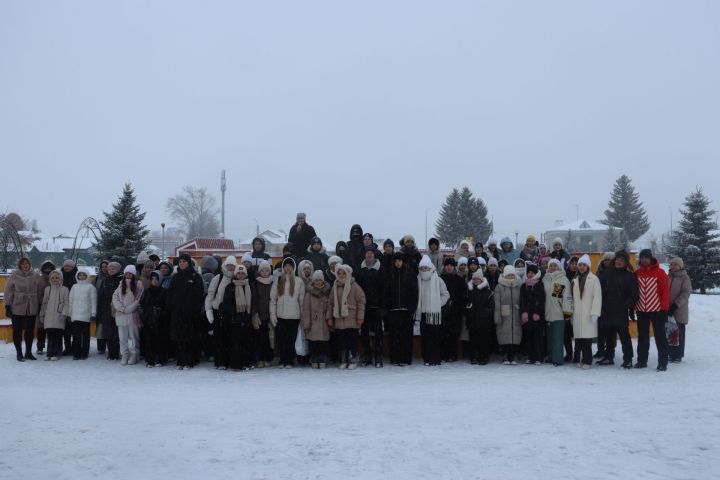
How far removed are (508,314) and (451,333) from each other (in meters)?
1.10

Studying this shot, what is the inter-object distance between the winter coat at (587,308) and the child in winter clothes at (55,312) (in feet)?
30.8

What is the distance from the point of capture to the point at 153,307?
1074cm

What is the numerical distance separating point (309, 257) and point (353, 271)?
3.34 ft

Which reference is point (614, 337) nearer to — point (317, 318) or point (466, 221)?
point (317, 318)

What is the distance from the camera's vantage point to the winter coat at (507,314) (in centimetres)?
1068

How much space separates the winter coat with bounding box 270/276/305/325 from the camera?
10453 millimetres

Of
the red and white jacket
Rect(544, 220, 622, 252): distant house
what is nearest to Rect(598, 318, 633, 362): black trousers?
the red and white jacket

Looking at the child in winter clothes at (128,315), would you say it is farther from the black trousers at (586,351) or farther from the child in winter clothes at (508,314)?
the black trousers at (586,351)

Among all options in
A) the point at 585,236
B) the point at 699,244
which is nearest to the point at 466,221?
the point at 585,236

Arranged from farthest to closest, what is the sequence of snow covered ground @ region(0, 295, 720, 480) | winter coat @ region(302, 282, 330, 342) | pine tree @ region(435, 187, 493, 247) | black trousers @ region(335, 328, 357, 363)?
pine tree @ region(435, 187, 493, 247)
black trousers @ region(335, 328, 357, 363)
winter coat @ region(302, 282, 330, 342)
snow covered ground @ region(0, 295, 720, 480)

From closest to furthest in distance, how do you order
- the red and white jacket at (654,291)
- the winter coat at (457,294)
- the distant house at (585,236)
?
the red and white jacket at (654,291), the winter coat at (457,294), the distant house at (585,236)

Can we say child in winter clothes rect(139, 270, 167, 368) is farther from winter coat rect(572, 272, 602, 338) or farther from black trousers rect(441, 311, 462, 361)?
winter coat rect(572, 272, 602, 338)

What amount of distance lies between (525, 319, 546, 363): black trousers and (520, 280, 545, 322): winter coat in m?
0.11

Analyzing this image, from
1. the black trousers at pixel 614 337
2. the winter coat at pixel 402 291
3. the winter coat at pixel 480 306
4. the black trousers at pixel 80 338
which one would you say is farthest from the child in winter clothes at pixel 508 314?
the black trousers at pixel 80 338
